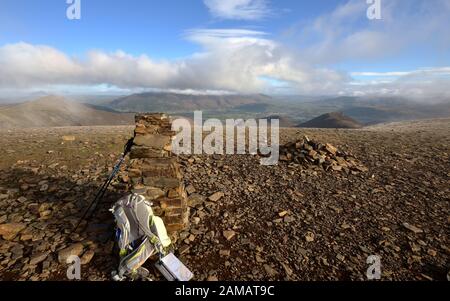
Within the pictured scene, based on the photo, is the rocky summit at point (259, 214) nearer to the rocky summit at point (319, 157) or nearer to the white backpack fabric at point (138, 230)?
the rocky summit at point (319, 157)

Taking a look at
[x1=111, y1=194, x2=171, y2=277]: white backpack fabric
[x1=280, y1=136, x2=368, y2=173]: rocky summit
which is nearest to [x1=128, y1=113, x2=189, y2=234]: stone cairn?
[x1=111, y1=194, x2=171, y2=277]: white backpack fabric

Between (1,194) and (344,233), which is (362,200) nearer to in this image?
(344,233)

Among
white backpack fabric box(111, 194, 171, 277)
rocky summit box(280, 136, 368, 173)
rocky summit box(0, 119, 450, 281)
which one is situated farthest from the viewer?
rocky summit box(280, 136, 368, 173)

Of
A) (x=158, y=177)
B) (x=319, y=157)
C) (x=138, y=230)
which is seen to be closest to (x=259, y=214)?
(x=158, y=177)

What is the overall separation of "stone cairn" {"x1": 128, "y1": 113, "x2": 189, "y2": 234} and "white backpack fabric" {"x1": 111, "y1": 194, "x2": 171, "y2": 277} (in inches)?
23.1

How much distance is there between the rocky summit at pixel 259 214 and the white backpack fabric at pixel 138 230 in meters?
0.60

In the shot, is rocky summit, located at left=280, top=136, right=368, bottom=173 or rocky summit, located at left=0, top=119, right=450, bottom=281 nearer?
rocky summit, located at left=0, top=119, right=450, bottom=281

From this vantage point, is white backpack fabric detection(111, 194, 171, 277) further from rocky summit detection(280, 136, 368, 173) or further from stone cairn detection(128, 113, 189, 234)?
rocky summit detection(280, 136, 368, 173)

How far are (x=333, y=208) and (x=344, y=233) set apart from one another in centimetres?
149

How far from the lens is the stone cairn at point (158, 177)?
725cm

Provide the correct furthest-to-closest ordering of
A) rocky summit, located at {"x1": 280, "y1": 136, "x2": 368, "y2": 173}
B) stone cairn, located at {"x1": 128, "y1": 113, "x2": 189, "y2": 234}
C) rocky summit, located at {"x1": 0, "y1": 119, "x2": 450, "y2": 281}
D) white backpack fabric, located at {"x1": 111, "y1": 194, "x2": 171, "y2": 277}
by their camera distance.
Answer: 1. rocky summit, located at {"x1": 280, "y1": 136, "x2": 368, "y2": 173}
2. stone cairn, located at {"x1": 128, "y1": 113, "x2": 189, "y2": 234}
3. rocky summit, located at {"x1": 0, "y1": 119, "x2": 450, "y2": 281}
4. white backpack fabric, located at {"x1": 111, "y1": 194, "x2": 171, "y2": 277}

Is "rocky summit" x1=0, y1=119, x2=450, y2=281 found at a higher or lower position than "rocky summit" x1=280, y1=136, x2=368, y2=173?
lower

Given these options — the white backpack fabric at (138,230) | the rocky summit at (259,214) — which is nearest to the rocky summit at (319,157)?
the rocky summit at (259,214)

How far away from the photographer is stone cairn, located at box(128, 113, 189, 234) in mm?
7246
